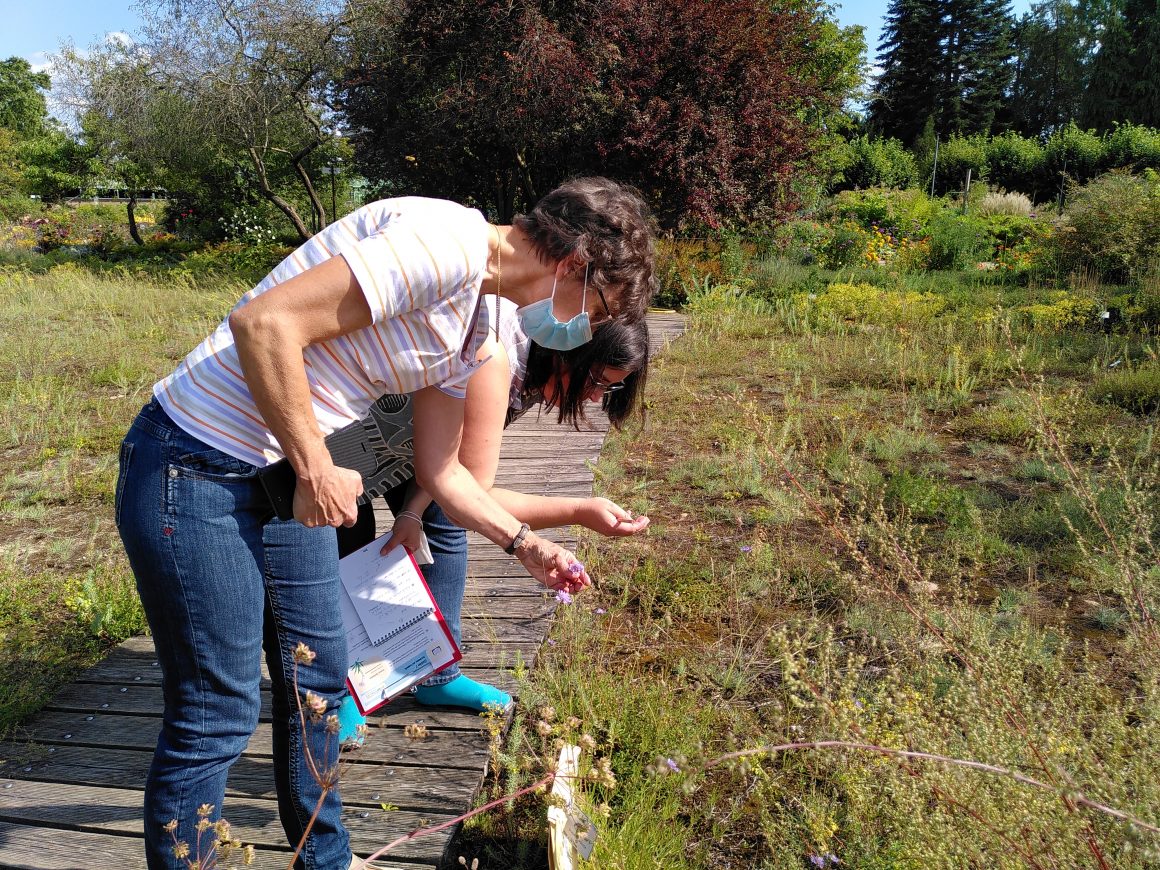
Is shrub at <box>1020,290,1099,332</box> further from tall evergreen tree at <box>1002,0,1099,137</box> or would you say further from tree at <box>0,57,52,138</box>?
tree at <box>0,57,52,138</box>

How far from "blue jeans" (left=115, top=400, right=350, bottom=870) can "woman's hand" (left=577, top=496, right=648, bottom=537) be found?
2.44 feet

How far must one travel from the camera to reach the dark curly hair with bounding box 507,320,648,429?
198cm

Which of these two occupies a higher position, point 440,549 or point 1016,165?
point 1016,165

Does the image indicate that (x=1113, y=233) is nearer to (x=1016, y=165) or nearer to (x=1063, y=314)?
(x=1063, y=314)

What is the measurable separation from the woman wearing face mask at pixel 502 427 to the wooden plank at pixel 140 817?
0.86ft

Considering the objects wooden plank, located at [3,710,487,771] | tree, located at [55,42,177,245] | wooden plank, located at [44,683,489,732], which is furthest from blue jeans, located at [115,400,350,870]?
tree, located at [55,42,177,245]

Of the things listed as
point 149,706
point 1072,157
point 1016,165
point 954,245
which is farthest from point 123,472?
point 1016,165

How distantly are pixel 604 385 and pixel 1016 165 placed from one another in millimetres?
33875

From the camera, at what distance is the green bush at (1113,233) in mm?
9289

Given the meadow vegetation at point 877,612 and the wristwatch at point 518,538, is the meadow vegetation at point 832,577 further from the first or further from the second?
the wristwatch at point 518,538

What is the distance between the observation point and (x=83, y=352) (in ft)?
23.7

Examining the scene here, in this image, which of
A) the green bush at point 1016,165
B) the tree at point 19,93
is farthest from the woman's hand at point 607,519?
the tree at point 19,93

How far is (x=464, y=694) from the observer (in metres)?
2.59

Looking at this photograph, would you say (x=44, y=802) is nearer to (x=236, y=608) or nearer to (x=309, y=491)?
(x=236, y=608)
